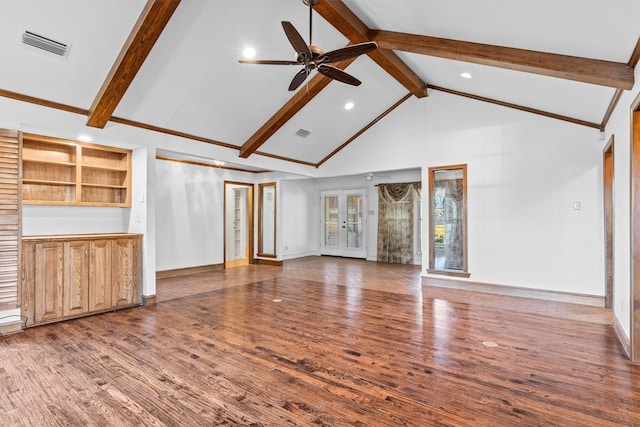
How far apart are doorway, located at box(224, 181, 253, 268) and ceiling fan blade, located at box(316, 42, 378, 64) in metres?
5.55

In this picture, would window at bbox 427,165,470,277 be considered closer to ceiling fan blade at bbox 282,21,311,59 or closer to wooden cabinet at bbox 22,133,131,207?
ceiling fan blade at bbox 282,21,311,59

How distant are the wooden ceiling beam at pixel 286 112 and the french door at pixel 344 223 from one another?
440 cm

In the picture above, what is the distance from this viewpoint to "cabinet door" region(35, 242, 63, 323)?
3.88 m

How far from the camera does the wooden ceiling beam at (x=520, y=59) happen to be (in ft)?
9.85

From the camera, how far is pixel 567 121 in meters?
4.91

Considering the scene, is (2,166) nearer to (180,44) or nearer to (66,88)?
(66,88)

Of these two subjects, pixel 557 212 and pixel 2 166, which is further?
pixel 557 212

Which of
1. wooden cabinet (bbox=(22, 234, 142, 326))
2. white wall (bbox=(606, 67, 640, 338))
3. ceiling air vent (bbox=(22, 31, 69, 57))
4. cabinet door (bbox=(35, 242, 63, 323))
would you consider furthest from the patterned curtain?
ceiling air vent (bbox=(22, 31, 69, 57))

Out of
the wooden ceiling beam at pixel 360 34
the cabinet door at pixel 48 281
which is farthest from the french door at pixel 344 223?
the cabinet door at pixel 48 281

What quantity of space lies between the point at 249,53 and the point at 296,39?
1598 mm

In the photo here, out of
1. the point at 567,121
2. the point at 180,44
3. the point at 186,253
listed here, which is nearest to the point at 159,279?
the point at 186,253

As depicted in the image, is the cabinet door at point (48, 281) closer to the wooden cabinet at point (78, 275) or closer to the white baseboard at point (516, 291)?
the wooden cabinet at point (78, 275)

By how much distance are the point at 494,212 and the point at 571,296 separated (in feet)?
5.23

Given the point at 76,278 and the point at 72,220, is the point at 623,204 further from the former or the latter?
the point at 72,220
